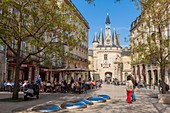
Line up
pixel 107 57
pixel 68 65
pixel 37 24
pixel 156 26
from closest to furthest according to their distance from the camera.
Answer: pixel 37 24, pixel 156 26, pixel 68 65, pixel 107 57

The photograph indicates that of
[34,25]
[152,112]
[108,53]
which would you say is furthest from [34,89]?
[108,53]

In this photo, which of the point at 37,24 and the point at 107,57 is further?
the point at 107,57

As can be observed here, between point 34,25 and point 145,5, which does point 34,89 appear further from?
→ point 145,5

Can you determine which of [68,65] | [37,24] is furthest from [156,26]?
[68,65]

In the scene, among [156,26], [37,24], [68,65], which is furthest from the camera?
[68,65]

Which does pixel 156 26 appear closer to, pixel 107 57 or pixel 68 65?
pixel 68 65

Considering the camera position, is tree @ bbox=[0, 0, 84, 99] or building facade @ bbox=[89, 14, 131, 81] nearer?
tree @ bbox=[0, 0, 84, 99]

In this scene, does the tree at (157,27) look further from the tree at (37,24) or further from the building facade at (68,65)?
the tree at (37,24)

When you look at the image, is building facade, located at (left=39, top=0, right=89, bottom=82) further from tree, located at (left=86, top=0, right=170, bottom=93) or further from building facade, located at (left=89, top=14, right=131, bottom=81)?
building facade, located at (left=89, top=14, right=131, bottom=81)

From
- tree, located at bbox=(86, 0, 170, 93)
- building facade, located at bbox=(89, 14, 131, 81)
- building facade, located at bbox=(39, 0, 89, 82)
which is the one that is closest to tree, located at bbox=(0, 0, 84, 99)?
building facade, located at bbox=(39, 0, 89, 82)

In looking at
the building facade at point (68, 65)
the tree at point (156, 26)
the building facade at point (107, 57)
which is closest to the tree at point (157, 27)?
the tree at point (156, 26)

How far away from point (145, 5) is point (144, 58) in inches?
142

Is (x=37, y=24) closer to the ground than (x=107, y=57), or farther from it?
closer to the ground

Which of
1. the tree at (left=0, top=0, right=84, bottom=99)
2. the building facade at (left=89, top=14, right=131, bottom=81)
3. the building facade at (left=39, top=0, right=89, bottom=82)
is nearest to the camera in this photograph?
the tree at (left=0, top=0, right=84, bottom=99)
